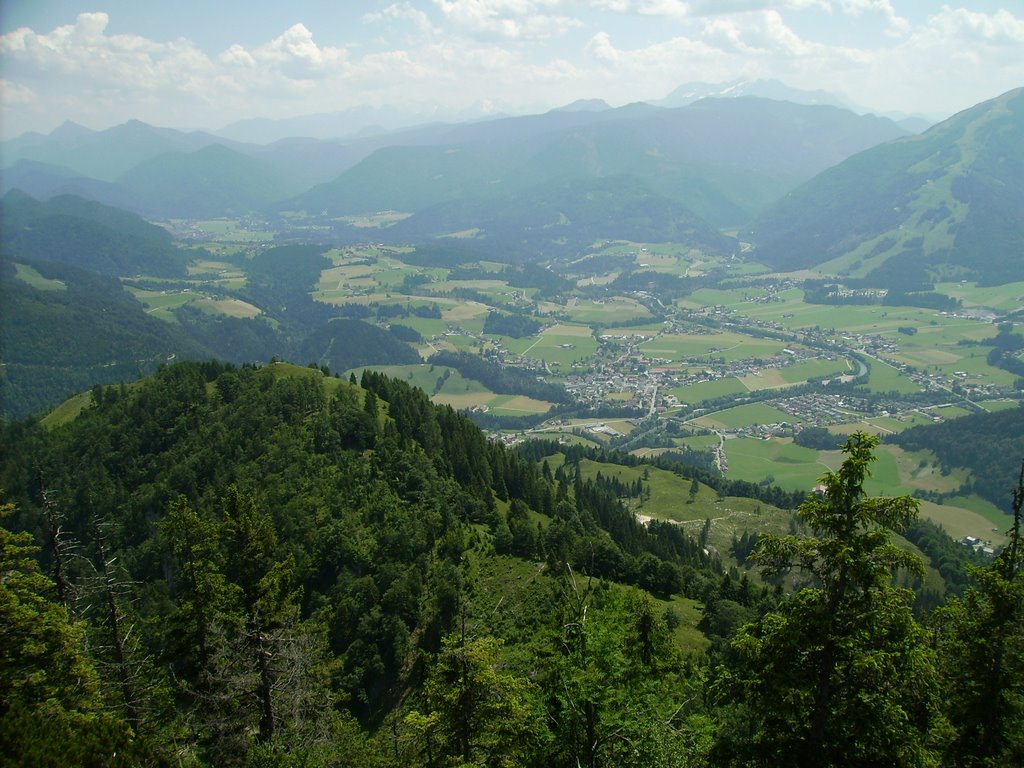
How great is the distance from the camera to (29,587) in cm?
2150

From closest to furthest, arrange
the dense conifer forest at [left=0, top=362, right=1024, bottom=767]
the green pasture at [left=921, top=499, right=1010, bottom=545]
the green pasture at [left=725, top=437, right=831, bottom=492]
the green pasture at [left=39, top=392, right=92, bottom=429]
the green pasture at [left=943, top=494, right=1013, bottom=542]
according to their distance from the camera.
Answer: the dense conifer forest at [left=0, top=362, right=1024, bottom=767] < the green pasture at [left=39, top=392, right=92, bottom=429] < the green pasture at [left=921, top=499, right=1010, bottom=545] < the green pasture at [left=943, top=494, right=1013, bottom=542] < the green pasture at [left=725, top=437, right=831, bottom=492]

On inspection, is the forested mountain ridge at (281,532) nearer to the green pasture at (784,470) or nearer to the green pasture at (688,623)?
the green pasture at (688,623)

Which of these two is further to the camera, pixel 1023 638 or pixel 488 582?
pixel 488 582

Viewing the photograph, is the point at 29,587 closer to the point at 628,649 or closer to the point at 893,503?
the point at 628,649

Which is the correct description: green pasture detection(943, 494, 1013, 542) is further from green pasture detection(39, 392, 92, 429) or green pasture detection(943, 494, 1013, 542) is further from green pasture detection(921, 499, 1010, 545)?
green pasture detection(39, 392, 92, 429)

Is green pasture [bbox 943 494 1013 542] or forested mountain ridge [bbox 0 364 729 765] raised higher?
forested mountain ridge [bbox 0 364 729 765]

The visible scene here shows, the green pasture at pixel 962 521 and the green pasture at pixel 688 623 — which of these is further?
the green pasture at pixel 962 521

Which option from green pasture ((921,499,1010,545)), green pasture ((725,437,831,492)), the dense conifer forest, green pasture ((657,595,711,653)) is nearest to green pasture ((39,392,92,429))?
the dense conifer forest

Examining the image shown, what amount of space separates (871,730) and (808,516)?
5660 mm

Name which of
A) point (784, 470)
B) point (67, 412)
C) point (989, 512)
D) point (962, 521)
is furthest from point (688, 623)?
point (989, 512)

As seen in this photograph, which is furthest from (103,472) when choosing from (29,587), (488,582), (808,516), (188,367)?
(808,516)

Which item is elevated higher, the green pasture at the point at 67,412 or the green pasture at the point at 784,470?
the green pasture at the point at 67,412

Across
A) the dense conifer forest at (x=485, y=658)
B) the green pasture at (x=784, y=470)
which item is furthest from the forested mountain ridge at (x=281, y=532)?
the green pasture at (x=784, y=470)

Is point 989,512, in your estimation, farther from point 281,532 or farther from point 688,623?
point 281,532
